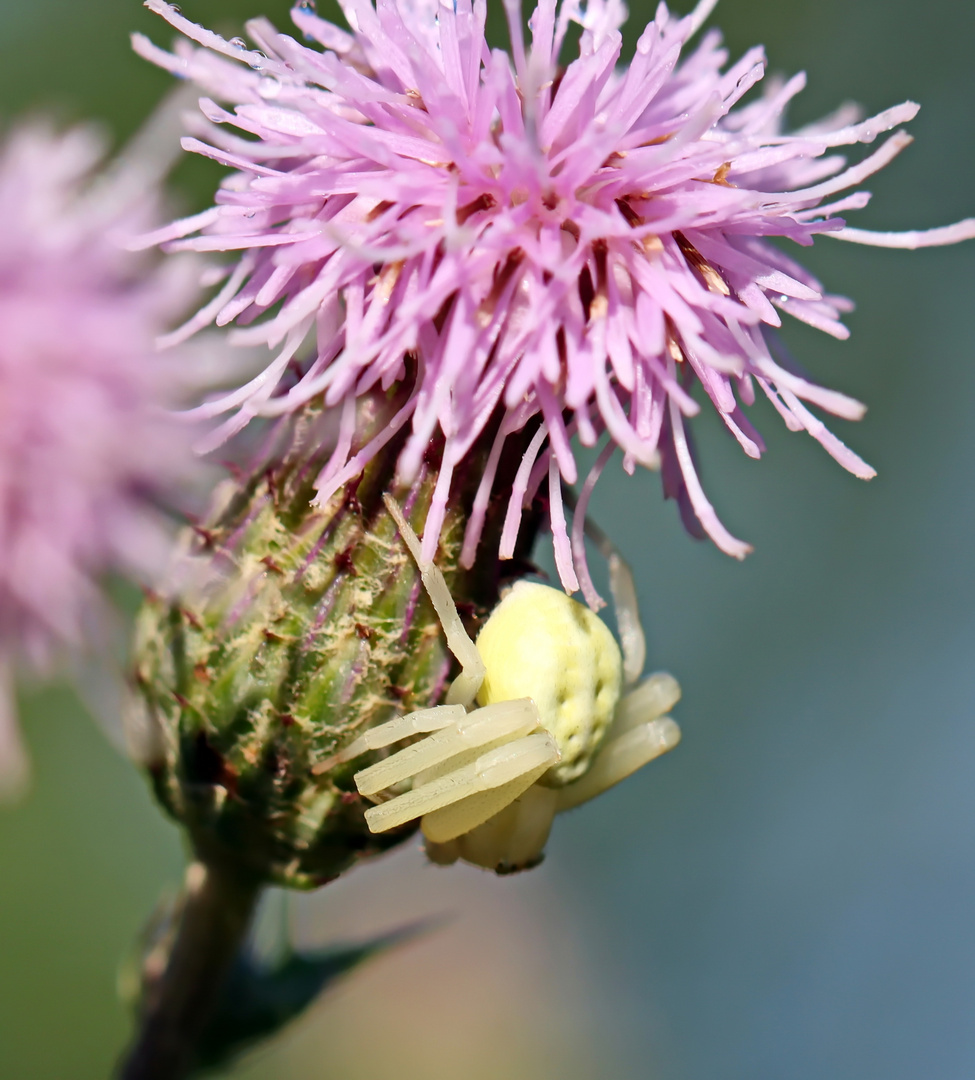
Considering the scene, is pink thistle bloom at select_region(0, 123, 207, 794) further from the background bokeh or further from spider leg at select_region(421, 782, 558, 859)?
the background bokeh

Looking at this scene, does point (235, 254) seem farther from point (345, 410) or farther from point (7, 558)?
point (7, 558)

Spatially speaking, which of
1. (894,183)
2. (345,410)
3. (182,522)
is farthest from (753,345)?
(894,183)

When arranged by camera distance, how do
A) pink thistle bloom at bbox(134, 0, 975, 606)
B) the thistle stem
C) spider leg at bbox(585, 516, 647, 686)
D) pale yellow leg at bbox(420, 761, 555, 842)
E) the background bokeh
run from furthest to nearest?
the background bokeh, the thistle stem, spider leg at bbox(585, 516, 647, 686), pale yellow leg at bbox(420, 761, 555, 842), pink thistle bloom at bbox(134, 0, 975, 606)

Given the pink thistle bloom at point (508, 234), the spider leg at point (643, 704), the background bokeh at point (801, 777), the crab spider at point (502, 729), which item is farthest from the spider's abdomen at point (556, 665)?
the background bokeh at point (801, 777)

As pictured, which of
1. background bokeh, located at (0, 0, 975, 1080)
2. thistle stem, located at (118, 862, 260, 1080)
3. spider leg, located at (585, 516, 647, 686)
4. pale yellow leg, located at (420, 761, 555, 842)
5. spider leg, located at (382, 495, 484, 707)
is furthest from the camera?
background bokeh, located at (0, 0, 975, 1080)

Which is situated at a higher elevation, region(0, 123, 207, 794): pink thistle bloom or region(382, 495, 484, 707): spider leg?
region(0, 123, 207, 794): pink thistle bloom

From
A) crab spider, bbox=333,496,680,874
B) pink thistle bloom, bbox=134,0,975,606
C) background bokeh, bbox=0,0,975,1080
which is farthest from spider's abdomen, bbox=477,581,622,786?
background bokeh, bbox=0,0,975,1080

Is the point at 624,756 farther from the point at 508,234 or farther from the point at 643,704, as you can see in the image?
the point at 508,234
